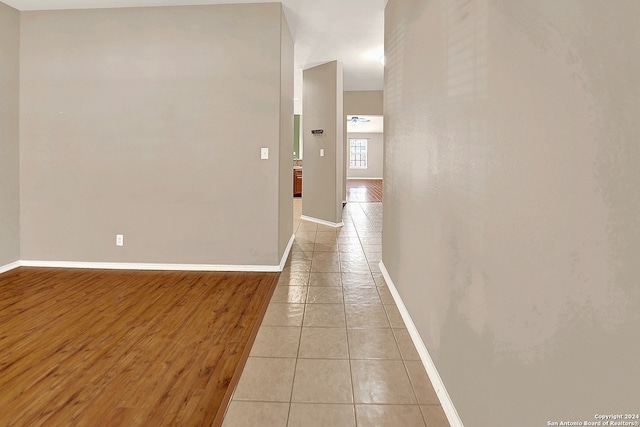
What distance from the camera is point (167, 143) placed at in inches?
142

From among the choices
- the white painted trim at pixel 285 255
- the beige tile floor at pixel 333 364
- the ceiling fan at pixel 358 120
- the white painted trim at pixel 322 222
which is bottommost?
the beige tile floor at pixel 333 364

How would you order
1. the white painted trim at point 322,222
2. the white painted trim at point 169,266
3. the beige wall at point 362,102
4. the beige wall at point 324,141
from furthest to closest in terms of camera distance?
the beige wall at point 362,102 < the white painted trim at point 322,222 < the beige wall at point 324,141 < the white painted trim at point 169,266

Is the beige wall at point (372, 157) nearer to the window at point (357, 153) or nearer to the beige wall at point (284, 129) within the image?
the window at point (357, 153)

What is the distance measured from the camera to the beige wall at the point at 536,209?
2.23ft

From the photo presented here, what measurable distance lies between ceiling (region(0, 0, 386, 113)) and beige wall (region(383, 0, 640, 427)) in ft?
7.27

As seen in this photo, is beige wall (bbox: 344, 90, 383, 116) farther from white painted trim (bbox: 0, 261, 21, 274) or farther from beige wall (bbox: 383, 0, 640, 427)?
beige wall (bbox: 383, 0, 640, 427)

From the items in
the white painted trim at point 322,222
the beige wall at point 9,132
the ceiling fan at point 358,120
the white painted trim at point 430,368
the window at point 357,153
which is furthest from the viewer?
the window at point 357,153

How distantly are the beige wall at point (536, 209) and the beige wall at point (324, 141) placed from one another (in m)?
4.10

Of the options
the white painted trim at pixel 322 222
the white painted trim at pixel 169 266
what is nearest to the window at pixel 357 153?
the white painted trim at pixel 322 222

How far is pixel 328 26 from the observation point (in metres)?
4.30

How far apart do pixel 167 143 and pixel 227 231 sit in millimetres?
1007

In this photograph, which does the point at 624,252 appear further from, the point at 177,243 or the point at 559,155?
the point at 177,243

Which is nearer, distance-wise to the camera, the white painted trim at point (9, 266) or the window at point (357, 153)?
the white painted trim at point (9, 266)

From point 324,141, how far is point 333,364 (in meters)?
4.59
